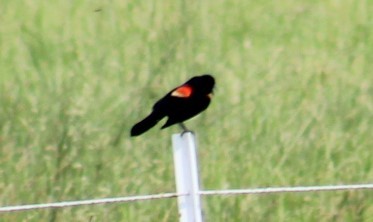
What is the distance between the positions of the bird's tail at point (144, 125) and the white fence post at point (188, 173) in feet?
2.27

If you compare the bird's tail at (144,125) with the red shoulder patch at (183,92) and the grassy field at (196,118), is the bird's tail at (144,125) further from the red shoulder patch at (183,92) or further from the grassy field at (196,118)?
the grassy field at (196,118)

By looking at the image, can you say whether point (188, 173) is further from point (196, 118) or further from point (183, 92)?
point (196, 118)

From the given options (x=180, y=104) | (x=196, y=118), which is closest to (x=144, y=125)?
(x=180, y=104)

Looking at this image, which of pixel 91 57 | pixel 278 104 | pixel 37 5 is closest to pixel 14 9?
pixel 37 5

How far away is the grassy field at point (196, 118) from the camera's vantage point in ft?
18.1

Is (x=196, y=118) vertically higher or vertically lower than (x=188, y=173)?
higher

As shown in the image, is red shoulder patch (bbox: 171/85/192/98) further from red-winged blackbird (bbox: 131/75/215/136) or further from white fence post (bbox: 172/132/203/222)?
Answer: white fence post (bbox: 172/132/203/222)

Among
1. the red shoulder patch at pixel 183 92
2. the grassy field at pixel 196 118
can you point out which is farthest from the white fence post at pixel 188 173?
the grassy field at pixel 196 118

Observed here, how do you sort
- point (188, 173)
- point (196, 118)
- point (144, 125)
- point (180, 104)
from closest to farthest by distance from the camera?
point (188, 173)
point (144, 125)
point (180, 104)
point (196, 118)

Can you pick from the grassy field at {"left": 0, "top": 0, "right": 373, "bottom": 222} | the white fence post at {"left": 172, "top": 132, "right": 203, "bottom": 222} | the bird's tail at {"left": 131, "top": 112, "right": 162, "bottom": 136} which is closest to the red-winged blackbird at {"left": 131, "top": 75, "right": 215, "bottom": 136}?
the bird's tail at {"left": 131, "top": 112, "right": 162, "bottom": 136}

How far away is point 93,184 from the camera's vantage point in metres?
5.62

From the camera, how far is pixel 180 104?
16.4 ft

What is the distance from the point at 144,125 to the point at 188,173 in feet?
2.49

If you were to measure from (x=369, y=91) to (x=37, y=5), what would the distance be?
2.10m
